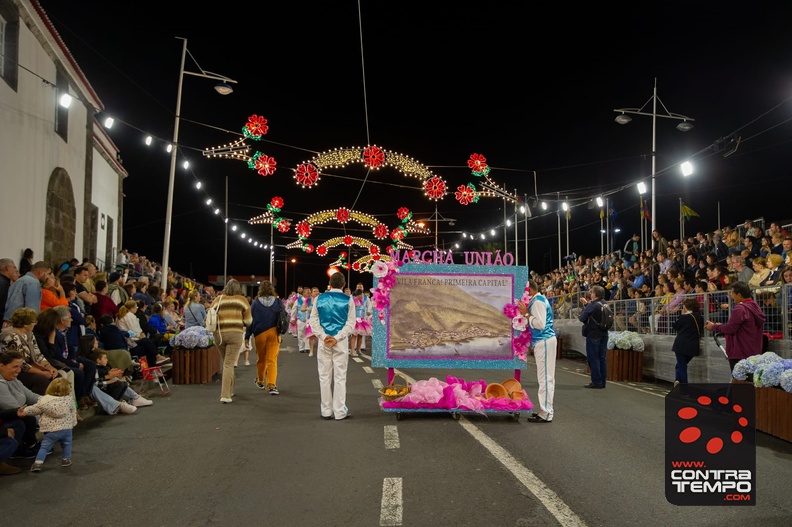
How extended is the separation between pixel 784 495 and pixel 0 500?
6.63 m

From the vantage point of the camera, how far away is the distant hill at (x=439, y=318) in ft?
31.2

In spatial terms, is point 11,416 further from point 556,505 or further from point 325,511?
point 556,505

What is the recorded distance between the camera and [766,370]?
838cm

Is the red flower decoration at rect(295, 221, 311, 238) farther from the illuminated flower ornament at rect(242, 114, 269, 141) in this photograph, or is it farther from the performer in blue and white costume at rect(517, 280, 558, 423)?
the performer in blue and white costume at rect(517, 280, 558, 423)

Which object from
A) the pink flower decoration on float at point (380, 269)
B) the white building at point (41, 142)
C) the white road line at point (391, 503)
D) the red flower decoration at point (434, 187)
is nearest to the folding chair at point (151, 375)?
the white building at point (41, 142)

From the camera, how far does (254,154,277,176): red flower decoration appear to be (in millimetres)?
19266

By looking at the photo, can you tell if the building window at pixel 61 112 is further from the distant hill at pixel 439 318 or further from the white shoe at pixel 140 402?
the distant hill at pixel 439 318

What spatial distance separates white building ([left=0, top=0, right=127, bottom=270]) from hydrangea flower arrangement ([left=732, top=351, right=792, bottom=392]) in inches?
514

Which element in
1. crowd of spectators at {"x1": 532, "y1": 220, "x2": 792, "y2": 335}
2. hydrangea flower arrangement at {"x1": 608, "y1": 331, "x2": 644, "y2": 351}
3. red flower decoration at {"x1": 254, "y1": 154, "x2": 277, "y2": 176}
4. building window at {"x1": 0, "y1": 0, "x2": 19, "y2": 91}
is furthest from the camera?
red flower decoration at {"x1": 254, "y1": 154, "x2": 277, "y2": 176}

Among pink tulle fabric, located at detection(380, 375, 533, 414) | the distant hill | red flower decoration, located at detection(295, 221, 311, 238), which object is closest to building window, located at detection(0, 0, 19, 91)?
the distant hill

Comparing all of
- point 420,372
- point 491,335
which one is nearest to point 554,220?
point 420,372

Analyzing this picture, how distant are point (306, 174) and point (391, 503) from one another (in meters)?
15.5

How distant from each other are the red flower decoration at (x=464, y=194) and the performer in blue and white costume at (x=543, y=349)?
1389 cm

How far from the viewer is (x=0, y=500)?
5.39 m
